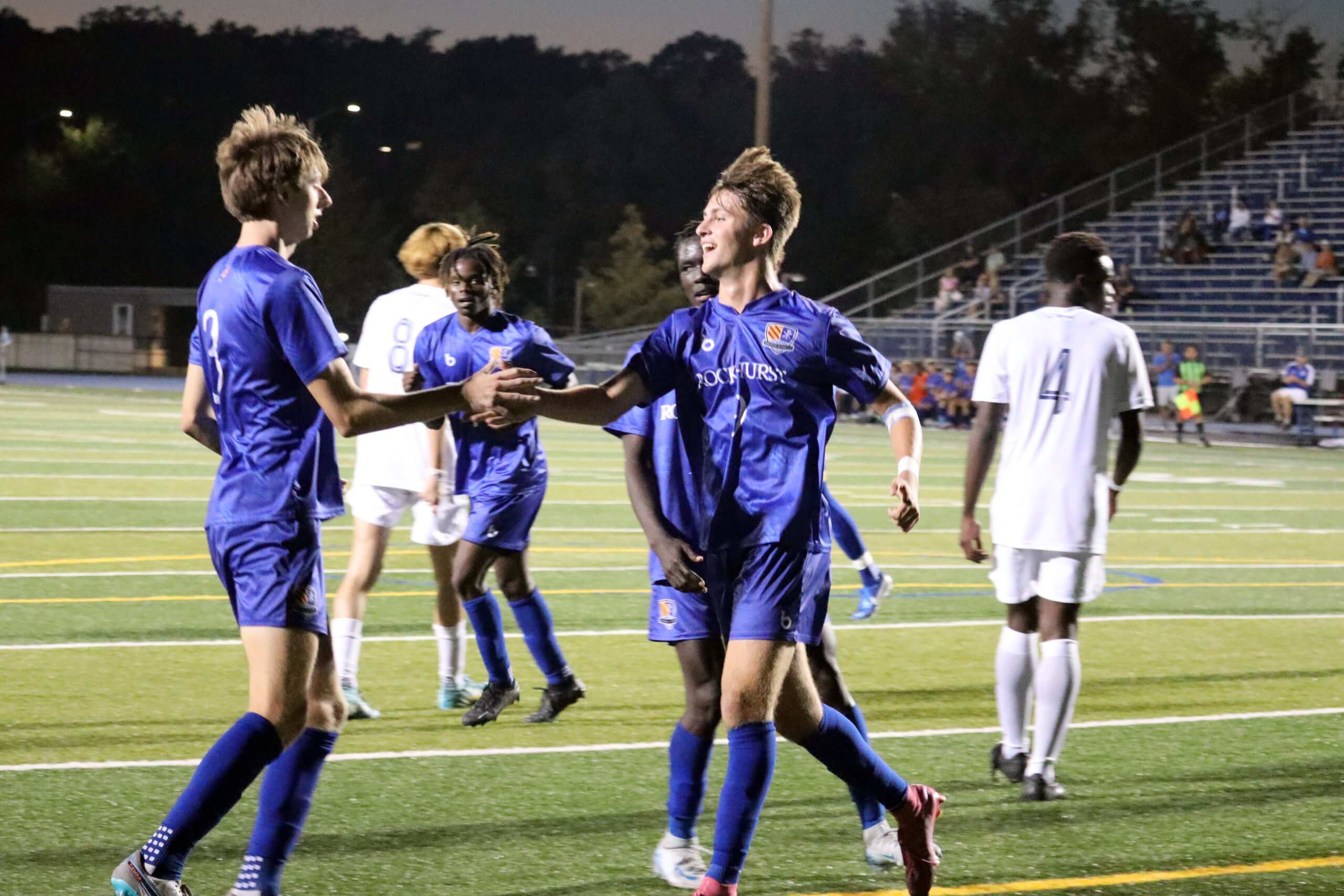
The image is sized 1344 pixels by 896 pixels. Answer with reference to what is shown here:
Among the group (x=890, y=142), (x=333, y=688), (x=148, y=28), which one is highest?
(x=148, y=28)

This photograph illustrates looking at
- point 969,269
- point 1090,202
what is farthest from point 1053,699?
point 1090,202

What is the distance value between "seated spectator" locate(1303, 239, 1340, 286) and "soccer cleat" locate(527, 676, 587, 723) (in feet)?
106

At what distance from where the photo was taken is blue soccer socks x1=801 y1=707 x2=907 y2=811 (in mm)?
4480

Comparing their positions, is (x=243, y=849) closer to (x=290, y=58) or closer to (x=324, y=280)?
(x=324, y=280)

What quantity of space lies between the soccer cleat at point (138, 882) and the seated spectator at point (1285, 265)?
3606cm

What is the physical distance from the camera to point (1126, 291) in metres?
36.8

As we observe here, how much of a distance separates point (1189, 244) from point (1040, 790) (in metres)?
36.4

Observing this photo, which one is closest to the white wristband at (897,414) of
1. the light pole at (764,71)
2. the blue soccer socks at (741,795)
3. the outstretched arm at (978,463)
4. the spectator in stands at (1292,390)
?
the blue soccer socks at (741,795)

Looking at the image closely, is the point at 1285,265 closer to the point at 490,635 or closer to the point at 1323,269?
the point at 1323,269

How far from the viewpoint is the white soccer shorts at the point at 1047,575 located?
575 centimetres

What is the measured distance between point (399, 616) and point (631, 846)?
4868 millimetres

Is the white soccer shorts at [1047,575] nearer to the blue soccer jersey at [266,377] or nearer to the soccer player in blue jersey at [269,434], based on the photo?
the soccer player in blue jersey at [269,434]

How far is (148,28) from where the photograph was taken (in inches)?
3438

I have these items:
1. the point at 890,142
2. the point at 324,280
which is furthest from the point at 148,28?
the point at 890,142
